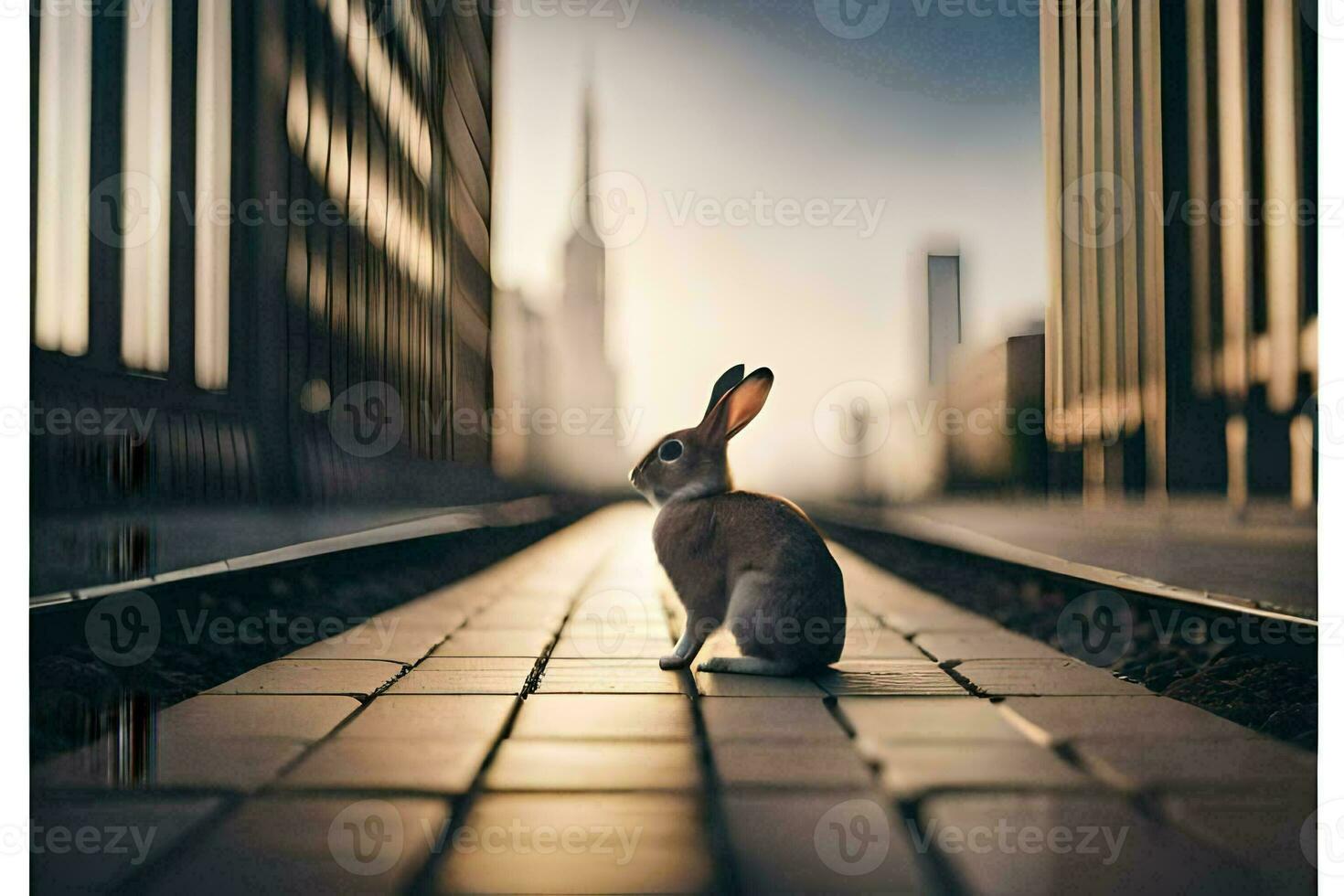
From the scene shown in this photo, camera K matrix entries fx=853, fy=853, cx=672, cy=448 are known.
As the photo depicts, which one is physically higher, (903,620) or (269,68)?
(269,68)

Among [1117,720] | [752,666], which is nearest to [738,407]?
[752,666]

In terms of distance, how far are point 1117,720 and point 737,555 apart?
2.30 feet

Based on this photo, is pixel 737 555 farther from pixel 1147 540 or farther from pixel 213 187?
pixel 213 187

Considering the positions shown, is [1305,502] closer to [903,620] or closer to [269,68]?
[903,620]

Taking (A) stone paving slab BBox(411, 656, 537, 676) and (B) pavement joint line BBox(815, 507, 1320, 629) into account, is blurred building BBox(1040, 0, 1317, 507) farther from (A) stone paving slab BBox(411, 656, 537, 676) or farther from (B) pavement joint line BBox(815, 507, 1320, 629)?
(A) stone paving slab BBox(411, 656, 537, 676)

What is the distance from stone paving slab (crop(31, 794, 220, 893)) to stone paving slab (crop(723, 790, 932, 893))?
2.10 feet

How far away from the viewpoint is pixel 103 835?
39.0 inches

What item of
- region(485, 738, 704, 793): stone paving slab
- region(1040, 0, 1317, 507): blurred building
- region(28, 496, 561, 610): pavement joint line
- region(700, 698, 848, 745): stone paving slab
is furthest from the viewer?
region(1040, 0, 1317, 507): blurred building

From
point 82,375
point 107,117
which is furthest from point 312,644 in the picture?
point 107,117

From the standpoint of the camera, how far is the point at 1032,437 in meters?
2.77

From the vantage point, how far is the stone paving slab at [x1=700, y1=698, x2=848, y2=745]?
4.31 ft

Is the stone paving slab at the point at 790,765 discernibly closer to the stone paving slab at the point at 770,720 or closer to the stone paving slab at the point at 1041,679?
the stone paving slab at the point at 770,720

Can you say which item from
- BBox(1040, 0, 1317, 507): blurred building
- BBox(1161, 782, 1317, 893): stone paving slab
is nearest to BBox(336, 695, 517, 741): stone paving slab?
BBox(1161, 782, 1317, 893): stone paving slab

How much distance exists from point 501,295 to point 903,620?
3133 millimetres
